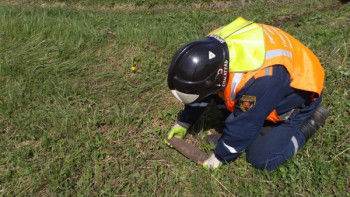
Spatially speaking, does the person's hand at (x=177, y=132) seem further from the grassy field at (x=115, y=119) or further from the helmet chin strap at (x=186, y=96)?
the helmet chin strap at (x=186, y=96)

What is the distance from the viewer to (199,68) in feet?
6.22

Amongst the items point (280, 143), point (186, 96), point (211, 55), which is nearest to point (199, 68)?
point (211, 55)

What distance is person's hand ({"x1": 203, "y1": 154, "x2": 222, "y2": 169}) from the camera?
8.21 ft

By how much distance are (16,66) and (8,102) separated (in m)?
0.69

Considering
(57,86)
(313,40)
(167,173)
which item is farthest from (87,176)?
(313,40)

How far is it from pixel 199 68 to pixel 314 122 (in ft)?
4.59

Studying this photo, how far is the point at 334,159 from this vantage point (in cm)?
246

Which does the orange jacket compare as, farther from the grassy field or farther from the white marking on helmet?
the grassy field

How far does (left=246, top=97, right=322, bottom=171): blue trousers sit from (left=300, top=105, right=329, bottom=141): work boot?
0.05m

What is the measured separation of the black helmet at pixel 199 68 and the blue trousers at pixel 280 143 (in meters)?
0.85

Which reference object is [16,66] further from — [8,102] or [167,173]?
[167,173]

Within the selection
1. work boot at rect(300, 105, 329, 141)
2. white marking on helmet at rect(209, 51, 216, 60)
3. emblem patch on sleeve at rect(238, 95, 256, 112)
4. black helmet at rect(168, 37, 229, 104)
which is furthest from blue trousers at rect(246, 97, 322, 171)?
white marking on helmet at rect(209, 51, 216, 60)

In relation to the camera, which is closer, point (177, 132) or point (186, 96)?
point (186, 96)

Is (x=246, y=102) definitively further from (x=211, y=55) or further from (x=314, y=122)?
(x=314, y=122)
